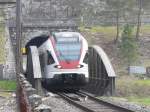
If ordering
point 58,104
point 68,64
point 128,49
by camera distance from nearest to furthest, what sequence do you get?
1. point 58,104
2. point 68,64
3. point 128,49

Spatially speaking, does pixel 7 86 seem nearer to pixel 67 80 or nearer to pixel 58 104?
pixel 67 80

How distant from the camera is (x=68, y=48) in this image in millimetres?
35281

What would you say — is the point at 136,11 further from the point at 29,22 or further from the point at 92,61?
the point at 92,61

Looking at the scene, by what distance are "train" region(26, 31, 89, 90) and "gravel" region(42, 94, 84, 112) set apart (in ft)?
6.52

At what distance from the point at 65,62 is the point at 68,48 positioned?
0.95 metres

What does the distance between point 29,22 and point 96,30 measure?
12.4m

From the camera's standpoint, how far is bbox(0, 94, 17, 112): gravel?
2352cm

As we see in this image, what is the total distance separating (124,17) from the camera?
75.8m

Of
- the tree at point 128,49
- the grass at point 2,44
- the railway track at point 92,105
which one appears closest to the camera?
the railway track at point 92,105

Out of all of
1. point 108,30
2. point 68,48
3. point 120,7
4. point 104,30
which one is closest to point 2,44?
point 68,48

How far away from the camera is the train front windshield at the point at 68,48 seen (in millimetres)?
34844

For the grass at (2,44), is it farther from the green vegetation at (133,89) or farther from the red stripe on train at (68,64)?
the red stripe on train at (68,64)

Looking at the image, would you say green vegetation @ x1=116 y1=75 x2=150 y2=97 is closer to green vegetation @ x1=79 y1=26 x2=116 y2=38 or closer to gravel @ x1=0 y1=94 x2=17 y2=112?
gravel @ x1=0 y1=94 x2=17 y2=112

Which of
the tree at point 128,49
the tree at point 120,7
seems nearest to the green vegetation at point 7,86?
the tree at point 128,49
